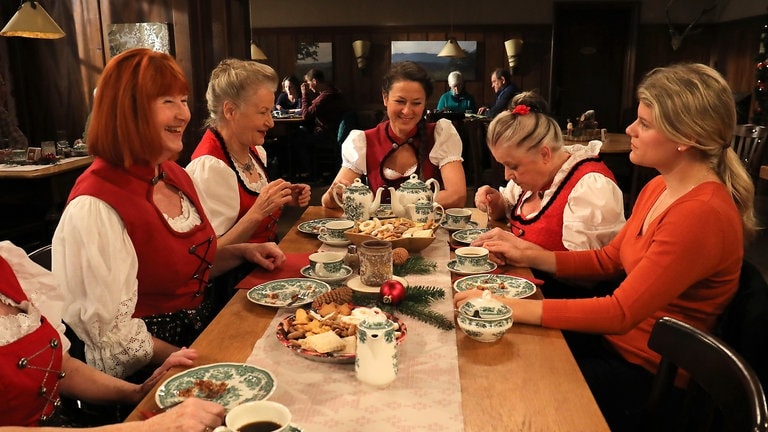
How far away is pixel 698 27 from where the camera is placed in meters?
9.60

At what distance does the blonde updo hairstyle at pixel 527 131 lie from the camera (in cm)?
218

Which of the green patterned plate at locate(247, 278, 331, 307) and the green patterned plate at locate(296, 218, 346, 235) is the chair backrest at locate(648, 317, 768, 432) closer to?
the green patterned plate at locate(247, 278, 331, 307)

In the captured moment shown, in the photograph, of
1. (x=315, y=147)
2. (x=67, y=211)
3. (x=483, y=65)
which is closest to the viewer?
(x=67, y=211)

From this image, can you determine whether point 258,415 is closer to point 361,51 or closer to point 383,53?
point 361,51

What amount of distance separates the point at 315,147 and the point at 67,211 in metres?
6.88

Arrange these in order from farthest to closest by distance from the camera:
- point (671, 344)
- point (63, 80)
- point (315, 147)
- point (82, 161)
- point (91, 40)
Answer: point (315, 147) < point (63, 80) < point (91, 40) < point (82, 161) < point (671, 344)

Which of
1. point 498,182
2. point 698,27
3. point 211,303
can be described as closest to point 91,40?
point 498,182

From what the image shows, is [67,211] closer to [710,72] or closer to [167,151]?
[167,151]

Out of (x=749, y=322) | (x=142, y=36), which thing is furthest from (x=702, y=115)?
(x=142, y=36)

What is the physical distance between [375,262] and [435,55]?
933cm

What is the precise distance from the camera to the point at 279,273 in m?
1.91

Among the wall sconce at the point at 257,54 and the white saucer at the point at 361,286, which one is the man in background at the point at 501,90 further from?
the white saucer at the point at 361,286

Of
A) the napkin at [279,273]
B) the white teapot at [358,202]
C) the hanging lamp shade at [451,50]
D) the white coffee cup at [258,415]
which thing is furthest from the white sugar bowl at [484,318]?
the hanging lamp shade at [451,50]

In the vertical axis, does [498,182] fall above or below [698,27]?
below
